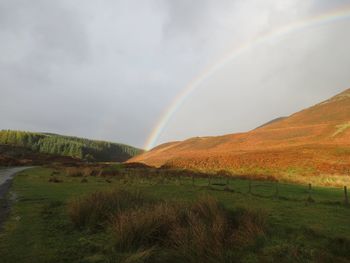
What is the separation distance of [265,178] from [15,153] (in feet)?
359

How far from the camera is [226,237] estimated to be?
32.3 ft

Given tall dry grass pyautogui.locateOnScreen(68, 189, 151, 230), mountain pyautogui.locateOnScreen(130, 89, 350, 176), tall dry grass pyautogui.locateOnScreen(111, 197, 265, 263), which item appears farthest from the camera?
mountain pyautogui.locateOnScreen(130, 89, 350, 176)

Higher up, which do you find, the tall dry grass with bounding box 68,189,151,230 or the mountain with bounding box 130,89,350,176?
the mountain with bounding box 130,89,350,176

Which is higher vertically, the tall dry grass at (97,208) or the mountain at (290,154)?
the mountain at (290,154)

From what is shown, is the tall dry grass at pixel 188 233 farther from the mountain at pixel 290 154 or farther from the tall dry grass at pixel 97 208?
the mountain at pixel 290 154

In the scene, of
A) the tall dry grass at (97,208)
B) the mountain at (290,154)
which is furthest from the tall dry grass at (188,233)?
the mountain at (290,154)

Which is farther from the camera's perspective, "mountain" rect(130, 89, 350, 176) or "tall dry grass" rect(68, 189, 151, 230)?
"mountain" rect(130, 89, 350, 176)

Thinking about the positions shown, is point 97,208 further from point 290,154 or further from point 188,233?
point 290,154

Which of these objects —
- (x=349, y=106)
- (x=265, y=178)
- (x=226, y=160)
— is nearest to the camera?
(x=265, y=178)

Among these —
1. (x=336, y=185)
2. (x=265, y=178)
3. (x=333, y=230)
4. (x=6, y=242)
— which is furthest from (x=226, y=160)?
(x=6, y=242)

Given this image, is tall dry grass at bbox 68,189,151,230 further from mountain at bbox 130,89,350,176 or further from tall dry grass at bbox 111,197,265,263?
mountain at bbox 130,89,350,176

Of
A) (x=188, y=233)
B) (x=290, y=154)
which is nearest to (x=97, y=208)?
(x=188, y=233)

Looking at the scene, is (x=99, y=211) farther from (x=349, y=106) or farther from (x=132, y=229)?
(x=349, y=106)

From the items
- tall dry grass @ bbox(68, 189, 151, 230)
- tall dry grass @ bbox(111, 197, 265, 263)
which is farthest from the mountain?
tall dry grass @ bbox(111, 197, 265, 263)
